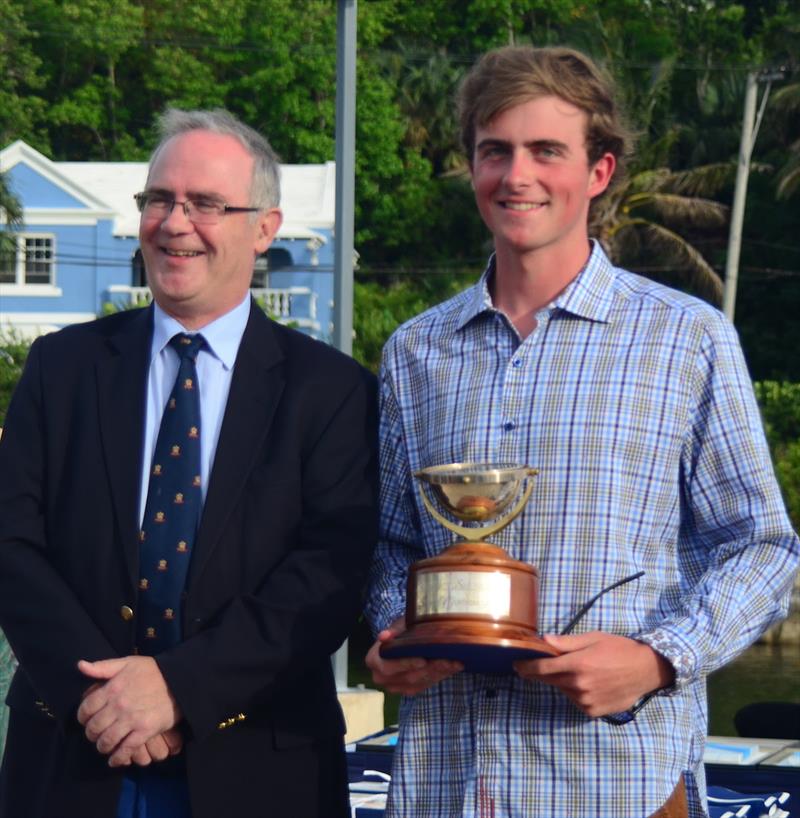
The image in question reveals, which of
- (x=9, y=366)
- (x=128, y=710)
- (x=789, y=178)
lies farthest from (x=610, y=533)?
(x=789, y=178)

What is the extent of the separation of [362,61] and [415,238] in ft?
16.5

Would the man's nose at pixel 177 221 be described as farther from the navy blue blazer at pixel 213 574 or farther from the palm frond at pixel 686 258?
Answer: the palm frond at pixel 686 258

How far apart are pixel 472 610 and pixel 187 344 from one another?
1.00m

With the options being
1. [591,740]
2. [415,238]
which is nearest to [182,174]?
[591,740]

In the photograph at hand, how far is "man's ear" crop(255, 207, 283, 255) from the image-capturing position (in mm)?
3668

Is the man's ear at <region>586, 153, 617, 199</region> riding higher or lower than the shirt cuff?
higher

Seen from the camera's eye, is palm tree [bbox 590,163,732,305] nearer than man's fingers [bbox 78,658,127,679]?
No

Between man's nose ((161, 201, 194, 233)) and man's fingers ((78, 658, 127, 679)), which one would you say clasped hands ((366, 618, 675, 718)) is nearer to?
man's fingers ((78, 658, 127, 679))

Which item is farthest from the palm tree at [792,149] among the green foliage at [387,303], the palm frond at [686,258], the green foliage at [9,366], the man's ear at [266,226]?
the man's ear at [266,226]

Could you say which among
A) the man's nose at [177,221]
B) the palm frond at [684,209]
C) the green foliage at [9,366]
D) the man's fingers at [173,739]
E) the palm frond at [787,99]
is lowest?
the man's fingers at [173,739]

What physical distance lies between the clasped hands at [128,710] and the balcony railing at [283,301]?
37843mm

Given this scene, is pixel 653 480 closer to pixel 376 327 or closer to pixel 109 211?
pixel 376 327

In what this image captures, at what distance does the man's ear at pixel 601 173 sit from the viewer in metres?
3.31

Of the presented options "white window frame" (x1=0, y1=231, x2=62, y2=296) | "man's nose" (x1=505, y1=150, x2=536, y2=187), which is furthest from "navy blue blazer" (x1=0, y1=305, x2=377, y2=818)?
"white window frame" (x1=0, y1=231, x2=62, y2=296)
